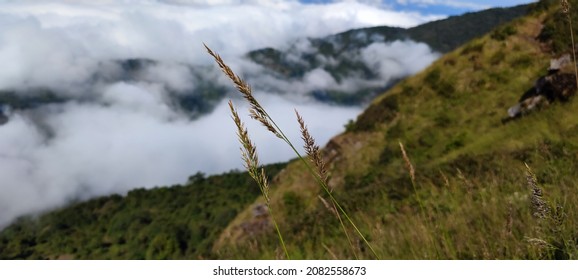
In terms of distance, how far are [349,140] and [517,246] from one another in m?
26.1

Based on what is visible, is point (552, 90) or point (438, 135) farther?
point (438, 135)

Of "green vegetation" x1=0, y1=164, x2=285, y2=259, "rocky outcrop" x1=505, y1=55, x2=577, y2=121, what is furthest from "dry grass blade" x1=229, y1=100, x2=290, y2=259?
"green vegetation" x1=0, y1=164, x2=285, y2=259

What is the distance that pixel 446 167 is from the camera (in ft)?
36.7

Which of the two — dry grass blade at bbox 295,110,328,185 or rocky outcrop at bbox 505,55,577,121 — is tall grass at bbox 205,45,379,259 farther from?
rocky outcrop at bbox 505,55,577,121

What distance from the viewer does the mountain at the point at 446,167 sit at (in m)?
4.24

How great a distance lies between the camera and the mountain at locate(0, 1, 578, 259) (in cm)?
424

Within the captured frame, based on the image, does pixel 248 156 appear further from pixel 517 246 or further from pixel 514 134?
pixel 514 134

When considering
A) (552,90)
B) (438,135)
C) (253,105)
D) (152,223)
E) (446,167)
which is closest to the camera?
(253,105)

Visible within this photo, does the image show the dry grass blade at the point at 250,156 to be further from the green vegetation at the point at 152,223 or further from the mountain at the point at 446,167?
the green vegetation at the point at 152,223

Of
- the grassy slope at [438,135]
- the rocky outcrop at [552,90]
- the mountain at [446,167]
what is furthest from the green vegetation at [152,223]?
the rocky outcrop at [552,90]

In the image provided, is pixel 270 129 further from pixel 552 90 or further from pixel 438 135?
pixel 438 135


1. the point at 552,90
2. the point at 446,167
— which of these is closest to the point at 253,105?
the point at 446,167

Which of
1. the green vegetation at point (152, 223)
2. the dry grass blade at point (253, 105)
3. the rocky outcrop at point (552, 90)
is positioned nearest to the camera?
the dry grass blade at point (253, 105)
